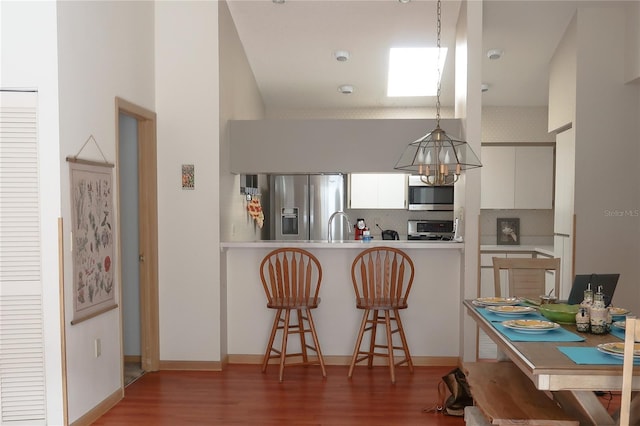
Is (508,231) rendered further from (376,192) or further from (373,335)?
(373,335)

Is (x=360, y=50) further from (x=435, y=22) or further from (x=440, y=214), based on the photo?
(x=440, y=214)

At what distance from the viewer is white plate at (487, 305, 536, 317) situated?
2811 millimetres

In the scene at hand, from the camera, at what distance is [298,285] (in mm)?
4227

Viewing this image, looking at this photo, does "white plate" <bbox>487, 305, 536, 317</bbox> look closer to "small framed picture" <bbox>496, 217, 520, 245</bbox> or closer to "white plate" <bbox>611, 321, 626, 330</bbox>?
"white plate" <bbox>611, 321, 626, 330</bbox>

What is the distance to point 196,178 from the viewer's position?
4266 mm

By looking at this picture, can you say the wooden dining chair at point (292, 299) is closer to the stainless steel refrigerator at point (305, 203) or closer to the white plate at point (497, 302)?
the white plate at point (497, 302)

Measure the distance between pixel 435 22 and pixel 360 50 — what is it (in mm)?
810

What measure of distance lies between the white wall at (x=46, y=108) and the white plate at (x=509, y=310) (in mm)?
2420

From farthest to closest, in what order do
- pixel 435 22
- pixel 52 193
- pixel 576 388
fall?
pixel 435 22 → pixel 52 193 → pixel 576 388

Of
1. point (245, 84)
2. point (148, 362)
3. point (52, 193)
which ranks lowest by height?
point (148, 362)

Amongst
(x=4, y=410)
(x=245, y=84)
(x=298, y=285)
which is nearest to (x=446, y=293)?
(x=298, y=285)

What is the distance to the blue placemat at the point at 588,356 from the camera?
2031 millimetres

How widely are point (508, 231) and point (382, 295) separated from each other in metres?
2.97

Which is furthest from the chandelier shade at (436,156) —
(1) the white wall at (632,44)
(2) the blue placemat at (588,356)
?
(1) the white wall at (632,44)
